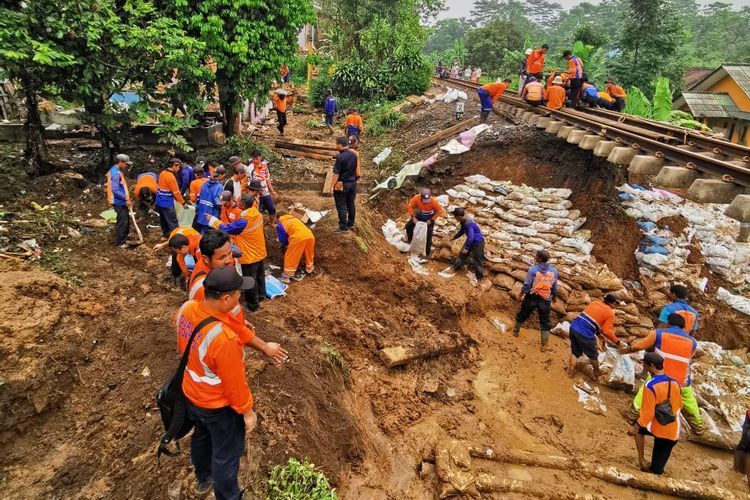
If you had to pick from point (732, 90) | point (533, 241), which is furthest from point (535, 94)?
point (732, 90)

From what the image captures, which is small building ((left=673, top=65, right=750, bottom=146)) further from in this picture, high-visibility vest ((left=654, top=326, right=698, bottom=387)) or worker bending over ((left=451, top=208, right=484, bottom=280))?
high-visibility vest ((left=654, top=326, right=698, bottom=387))

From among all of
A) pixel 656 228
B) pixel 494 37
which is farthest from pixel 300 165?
pixel 494 37

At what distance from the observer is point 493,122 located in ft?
37.7

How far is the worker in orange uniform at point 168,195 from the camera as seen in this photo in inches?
256

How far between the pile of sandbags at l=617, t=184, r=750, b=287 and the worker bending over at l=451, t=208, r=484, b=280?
3.50 metres

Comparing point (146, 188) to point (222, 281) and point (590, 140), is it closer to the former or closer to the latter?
point (222, 281)

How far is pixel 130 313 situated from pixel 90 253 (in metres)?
1.95

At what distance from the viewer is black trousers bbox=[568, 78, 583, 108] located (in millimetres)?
10048

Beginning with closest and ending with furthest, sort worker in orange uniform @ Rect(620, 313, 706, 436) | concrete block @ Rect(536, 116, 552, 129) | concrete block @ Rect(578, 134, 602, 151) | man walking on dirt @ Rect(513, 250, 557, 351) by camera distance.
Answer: worker in orange uniform @ Rect(620, 313, 706, 436)
man walking on dirt @ Rect(513, 250, 557, 351)
concrete block @ Rect(578, 134, 602, 151)
concrete block @ Rect(536, 116, 552, 129)

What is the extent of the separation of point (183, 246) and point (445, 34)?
261 feet

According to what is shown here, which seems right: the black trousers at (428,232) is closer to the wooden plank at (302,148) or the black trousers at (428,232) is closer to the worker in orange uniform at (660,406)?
the worker in orange uniform at (660,406)

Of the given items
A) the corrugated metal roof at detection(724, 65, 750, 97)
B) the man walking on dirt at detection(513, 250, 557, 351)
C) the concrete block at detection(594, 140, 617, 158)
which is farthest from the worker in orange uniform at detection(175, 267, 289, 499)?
the corrugated metal roof at detection(724, 65, 750, 97)

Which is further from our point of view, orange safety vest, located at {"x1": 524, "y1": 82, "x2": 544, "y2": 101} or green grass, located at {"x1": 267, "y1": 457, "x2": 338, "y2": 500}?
orange safety vest, located at {"x1": 524, "y1": 82, "x2": 544, "y2": 101}

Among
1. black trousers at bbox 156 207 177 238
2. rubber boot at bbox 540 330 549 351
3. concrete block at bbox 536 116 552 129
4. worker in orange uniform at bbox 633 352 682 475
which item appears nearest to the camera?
worker in orange uniform at bbox 633 352 682 475
